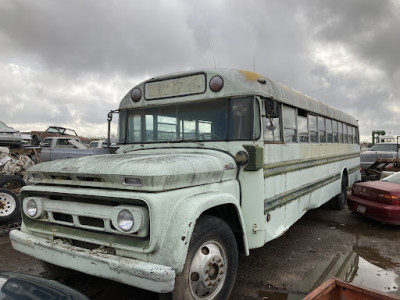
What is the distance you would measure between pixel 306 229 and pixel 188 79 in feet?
12.9

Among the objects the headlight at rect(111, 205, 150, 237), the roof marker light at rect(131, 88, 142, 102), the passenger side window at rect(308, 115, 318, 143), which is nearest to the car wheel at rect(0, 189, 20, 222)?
the roof marker light at rect(131, 88, 142, 102)

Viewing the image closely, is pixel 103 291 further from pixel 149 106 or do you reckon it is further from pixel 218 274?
pixel 149 106

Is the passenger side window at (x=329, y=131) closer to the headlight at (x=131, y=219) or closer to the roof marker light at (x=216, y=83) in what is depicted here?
the roof marker light at (x=216, y=83)

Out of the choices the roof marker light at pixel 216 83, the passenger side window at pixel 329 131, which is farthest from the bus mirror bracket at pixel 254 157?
the passenger side window at pixel 329 131

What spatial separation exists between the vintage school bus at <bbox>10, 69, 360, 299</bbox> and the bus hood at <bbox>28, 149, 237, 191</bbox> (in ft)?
0.04

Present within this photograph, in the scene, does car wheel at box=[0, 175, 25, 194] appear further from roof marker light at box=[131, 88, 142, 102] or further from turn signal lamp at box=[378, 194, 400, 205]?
turn signal lamp at box=[378, 194, 400, 205]

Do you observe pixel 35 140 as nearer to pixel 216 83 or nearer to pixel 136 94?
pixel 136 94

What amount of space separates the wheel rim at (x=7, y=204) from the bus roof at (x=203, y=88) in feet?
11.5

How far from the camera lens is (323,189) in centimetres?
591

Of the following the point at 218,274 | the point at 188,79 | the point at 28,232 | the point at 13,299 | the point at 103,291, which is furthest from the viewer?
the point at 188,79

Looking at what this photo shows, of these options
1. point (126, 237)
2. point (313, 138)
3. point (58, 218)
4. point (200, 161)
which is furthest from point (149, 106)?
point (313, 138)

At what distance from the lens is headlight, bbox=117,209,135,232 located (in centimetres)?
229

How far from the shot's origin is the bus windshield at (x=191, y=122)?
3393 mm

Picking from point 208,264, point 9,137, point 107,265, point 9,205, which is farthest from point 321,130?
point 9,137
